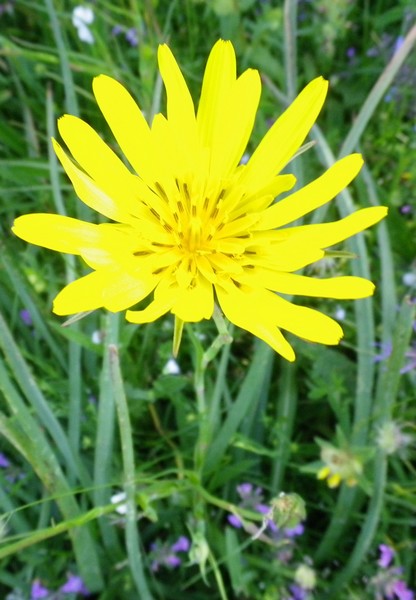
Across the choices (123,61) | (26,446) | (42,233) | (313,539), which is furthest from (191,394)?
(123,61)

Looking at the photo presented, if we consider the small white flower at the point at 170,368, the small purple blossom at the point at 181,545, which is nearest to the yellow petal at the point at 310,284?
the small white flower at the point at 170,368

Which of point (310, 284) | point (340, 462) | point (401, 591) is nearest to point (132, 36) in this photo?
point (310, 284)

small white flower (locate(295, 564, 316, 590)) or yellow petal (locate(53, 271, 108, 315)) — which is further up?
yellow petal (locate(53, 271, 108, 315))

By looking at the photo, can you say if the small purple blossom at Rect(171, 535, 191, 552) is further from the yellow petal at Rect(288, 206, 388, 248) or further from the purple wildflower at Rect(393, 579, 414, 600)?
the yellow petal at Rect(288, 206, 388, 248)

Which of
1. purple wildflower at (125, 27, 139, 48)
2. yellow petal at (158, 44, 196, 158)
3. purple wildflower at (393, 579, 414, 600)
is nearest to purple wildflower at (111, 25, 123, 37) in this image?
purple wildflower at (125, 27, 139, 48)

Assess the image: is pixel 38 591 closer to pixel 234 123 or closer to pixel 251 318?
pixel 251 318

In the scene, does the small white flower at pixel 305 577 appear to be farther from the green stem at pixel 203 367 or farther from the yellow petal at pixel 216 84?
the yellow petal at pixel 216 84
